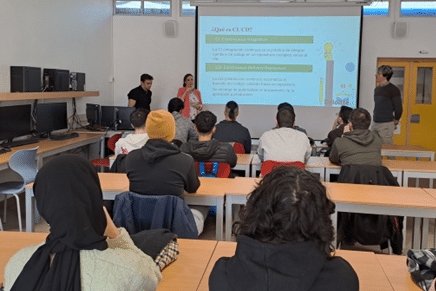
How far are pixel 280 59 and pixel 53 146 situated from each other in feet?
13.4

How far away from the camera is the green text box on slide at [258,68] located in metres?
7.50

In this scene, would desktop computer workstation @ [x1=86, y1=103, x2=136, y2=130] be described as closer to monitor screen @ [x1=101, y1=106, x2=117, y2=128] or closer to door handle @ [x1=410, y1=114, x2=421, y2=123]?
monitor screen @ [x1=101, y1=106, x2=117, y2=128]

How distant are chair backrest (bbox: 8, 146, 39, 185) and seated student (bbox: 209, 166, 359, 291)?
3.33 metres

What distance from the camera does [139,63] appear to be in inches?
326

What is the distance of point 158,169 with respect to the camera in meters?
2.73

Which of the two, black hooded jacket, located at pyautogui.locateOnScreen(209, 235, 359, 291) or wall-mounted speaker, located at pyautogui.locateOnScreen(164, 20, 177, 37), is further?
wall-mounted speaker, located at pyautogui.locateOnScreen(164, 20, 177, 37)

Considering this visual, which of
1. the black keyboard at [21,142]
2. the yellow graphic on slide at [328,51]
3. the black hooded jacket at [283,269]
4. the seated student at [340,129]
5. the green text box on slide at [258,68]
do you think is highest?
the yellow graphic on slide at [328,51]

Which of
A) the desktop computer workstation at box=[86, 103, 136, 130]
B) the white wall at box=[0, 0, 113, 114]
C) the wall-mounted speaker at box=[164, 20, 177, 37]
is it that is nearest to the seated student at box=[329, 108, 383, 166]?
the white wall at box=[0, 0, 113, 114]

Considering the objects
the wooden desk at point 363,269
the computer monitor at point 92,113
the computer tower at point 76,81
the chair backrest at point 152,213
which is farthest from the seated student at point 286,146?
the computer monitor at point 92,113

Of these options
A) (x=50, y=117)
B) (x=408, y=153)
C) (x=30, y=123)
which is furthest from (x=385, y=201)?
(x=50, y=117)

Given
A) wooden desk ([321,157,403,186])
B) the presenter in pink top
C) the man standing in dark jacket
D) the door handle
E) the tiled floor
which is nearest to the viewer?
the tiled floor

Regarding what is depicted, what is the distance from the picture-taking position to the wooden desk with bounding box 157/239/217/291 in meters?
1.71

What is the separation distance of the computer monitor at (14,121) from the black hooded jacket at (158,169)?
2.79 meters

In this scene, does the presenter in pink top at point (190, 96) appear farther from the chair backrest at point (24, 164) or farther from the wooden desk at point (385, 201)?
the wooden desk at point (385, 201)
